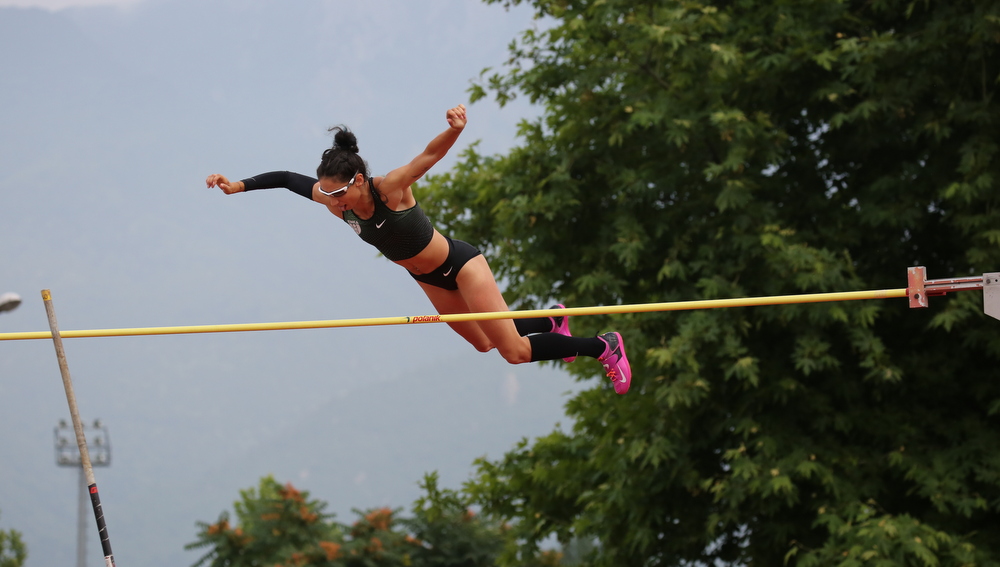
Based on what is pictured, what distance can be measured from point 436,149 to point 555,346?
59.9 inches

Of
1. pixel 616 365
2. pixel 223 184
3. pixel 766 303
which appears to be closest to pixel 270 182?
pixel 223 184

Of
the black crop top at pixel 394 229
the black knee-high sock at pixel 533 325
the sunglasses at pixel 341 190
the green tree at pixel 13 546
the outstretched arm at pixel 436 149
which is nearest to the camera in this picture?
the outstretched arm at pixel 436 149

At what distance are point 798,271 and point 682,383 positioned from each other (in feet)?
4.65

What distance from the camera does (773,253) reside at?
9648 mm

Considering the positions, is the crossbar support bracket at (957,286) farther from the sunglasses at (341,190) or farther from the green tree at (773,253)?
the green tree at (773,253)

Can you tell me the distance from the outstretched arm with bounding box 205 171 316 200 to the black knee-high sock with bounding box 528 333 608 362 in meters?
1.44

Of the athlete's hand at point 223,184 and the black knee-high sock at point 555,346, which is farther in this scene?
the black knee-high sock at point 555,346

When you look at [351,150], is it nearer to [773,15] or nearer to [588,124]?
[588,124]

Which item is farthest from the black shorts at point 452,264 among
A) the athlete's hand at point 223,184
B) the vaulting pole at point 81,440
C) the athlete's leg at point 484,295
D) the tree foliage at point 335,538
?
the tree foliage at point 335,538

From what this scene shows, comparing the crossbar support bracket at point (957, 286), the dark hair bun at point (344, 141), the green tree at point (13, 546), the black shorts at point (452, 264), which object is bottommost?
the crossbar support bracket at point (957, 286)

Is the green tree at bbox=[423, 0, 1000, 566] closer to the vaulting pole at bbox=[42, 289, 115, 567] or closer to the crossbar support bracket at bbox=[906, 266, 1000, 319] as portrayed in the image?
the crossbar support bracket at bbox=[906, 266, 1000, 319]

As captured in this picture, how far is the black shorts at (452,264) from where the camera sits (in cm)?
550

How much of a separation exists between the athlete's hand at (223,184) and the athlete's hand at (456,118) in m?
1.30

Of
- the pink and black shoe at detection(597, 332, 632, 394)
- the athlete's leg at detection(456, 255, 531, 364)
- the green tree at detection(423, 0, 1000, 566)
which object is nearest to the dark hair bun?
the athlete's leg at detection(456, 255, 531, 364)
